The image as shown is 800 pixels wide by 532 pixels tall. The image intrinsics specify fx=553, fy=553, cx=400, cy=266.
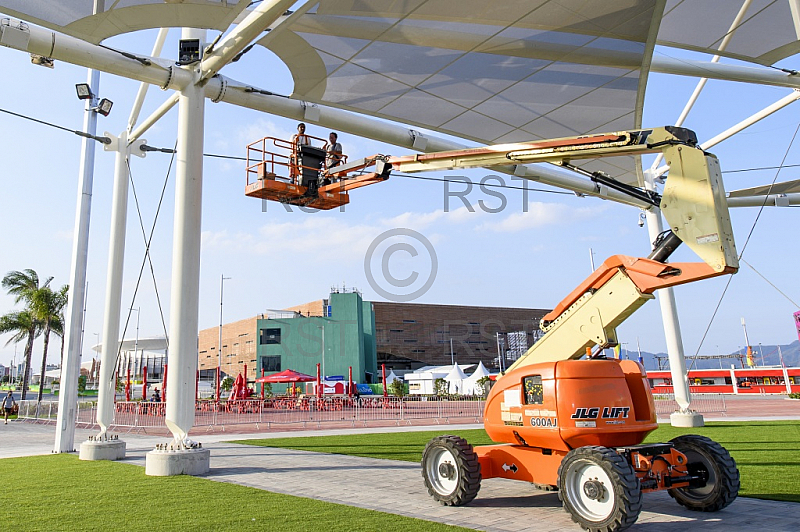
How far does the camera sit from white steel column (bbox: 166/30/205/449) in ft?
34.8

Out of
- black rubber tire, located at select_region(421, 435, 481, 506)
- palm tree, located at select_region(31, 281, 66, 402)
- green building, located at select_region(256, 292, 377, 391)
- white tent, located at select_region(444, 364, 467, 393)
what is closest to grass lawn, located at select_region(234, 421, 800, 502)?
black rubber tire, located at select_region(421, 435, 481, 506)

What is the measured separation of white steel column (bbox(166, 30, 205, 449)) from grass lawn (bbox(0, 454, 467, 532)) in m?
1.37

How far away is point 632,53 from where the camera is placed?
1205 cm

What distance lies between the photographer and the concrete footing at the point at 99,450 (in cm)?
1324

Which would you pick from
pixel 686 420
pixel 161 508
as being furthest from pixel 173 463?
pixel 686 420

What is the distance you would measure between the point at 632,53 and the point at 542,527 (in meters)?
10.0

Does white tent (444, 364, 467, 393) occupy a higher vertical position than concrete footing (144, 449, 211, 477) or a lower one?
higher

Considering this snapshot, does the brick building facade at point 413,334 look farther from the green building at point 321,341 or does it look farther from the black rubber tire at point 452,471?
the black rubber tire at point 452,471

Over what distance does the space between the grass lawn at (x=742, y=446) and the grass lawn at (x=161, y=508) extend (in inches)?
218

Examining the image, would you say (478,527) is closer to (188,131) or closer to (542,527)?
(542,527)

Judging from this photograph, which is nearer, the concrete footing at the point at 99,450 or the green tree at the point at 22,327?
the concrete footing at the point at 99,450

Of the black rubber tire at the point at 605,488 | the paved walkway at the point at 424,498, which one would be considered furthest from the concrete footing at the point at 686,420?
the black rubber tire at the point at 605,488

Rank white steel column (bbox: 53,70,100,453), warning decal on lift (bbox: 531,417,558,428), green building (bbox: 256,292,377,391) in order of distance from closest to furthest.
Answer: warning decal on lift (bbox: 531,417,558,428) < white steel column (bbox: 53,70,100,453) < green building (bbox: 256,292,377,391)

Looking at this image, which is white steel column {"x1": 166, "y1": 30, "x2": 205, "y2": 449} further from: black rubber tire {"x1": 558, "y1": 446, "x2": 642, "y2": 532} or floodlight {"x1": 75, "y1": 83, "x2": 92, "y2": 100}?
black rubber tire {"x1": 558, "y1": 446, "x2": 642, "y2": 532}
